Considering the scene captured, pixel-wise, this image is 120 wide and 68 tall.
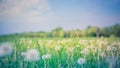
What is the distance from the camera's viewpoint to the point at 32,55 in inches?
87.4

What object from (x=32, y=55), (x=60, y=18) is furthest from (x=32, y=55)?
(x=60, y=18)

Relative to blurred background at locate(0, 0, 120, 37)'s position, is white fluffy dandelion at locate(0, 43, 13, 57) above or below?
below

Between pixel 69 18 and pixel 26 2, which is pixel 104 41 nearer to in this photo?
pixel 69 18

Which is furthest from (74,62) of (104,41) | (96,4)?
(96,4)

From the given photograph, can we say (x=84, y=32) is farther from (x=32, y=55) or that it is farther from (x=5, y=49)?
(x=5, y=49)

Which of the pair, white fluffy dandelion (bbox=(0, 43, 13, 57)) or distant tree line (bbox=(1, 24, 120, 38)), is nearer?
white fluffy dandelion (bbox=(0, 43, 13, 57))

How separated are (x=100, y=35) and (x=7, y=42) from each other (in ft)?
3.12

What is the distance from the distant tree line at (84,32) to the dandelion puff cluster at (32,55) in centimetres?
18

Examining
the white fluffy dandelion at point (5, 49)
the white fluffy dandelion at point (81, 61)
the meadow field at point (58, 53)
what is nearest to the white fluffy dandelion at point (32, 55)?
the meadow field at point (58, 53)

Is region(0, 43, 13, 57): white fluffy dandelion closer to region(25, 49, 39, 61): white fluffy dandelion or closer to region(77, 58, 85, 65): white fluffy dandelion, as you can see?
region(25, 49, 39, 61): white fluffy dandelion

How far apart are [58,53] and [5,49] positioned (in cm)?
50

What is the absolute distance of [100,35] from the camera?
2498 mm

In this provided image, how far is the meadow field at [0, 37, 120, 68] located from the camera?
2.20m

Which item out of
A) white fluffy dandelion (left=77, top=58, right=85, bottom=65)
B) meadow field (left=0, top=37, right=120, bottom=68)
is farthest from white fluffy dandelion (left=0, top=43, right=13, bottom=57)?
white fluffy dandelion (left=77, top=58, right=85, bottom=65)
